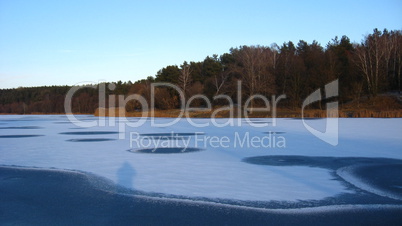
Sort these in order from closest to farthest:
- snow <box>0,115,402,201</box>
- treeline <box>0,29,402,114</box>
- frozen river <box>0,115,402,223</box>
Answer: frozen river <box>0,115,402,223</box>
snow <box>0,115,402,201</box>
treeline <box>0,29,402,114</box>

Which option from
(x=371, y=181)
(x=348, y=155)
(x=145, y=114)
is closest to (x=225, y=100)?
(x=145, y=114)

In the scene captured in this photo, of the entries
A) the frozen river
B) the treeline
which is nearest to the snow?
the frozen river

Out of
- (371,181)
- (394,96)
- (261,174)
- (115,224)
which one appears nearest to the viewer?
(115,224)

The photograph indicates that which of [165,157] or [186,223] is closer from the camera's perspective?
[186,223]

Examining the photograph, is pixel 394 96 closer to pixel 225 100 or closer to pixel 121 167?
pixel 225 100

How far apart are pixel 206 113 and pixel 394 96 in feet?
63.2

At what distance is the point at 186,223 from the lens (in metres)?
4.50

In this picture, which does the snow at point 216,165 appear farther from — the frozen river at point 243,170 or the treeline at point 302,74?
the treeline at point 302,74

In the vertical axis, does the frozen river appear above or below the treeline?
below

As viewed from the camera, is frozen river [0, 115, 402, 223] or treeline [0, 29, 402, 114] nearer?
frozen river [0, 115, 402, 223]

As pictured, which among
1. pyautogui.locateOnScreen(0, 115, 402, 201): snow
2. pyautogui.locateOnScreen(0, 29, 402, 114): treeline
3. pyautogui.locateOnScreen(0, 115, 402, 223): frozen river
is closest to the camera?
pyautogui.locateOnScreen(0, 115, 402, 223): frozen river

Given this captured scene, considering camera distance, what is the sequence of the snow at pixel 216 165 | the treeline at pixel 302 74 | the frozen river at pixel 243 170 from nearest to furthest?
the frozen river at pixel 243 170 → the snow at pixel 216 165 → the treeline at pixel 302 74

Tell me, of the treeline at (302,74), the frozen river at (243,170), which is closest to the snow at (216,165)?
the frozen river at (243,170)

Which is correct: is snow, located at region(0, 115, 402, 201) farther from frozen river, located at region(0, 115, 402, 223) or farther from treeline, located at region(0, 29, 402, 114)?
treeline, located at region(0, 29, 402, 114)
